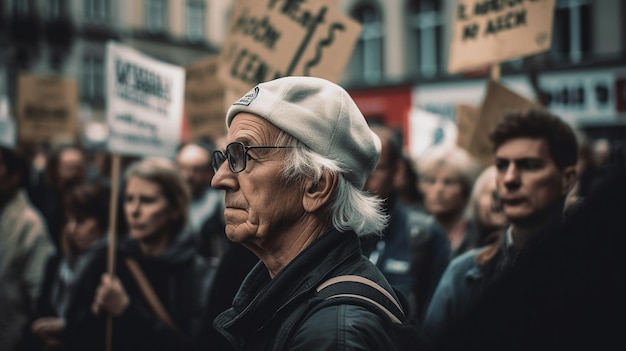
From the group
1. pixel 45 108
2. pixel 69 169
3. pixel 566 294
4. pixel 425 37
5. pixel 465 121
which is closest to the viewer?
pixel 566 294

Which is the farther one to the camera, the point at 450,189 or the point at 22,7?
the point at 22,7

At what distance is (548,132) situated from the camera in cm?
294

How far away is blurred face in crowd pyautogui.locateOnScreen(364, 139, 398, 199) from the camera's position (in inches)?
158

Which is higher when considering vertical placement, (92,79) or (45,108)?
(45,108)

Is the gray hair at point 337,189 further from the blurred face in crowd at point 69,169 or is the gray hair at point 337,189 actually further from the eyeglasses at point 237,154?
the blurred face in crowd at point 69,169

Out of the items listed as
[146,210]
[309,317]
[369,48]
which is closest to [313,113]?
[309,317]

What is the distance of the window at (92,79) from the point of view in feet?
109

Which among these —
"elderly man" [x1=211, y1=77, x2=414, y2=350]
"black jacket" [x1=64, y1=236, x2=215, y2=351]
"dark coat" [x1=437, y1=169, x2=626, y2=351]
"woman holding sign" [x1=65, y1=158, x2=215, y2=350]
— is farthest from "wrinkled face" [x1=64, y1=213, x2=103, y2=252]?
"dark coat" [x1=437, y1=169, x2=626, y2=351]

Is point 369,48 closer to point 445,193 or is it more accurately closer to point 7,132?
point 7,132

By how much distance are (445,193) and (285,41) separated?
1546 mm

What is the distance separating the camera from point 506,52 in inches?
175

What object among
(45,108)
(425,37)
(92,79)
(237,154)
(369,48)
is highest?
(237,154)

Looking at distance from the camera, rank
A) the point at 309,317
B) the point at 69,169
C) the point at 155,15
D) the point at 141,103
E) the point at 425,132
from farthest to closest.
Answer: the point at 155,15, the point at 425,132, the point at 69,169, the point at 141,103, the point at 309,317

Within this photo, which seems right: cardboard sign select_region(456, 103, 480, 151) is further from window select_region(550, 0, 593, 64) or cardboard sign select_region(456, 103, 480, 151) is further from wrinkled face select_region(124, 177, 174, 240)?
window select_region(550, 0, 593, 64)
